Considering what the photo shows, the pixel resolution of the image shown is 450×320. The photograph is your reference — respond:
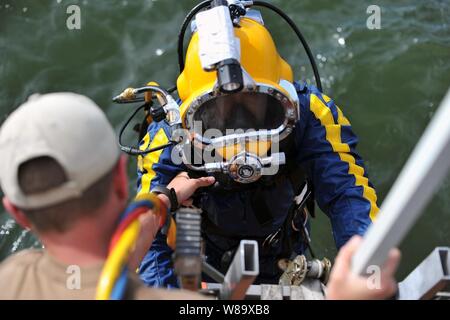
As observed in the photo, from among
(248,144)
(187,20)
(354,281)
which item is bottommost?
(354,281)

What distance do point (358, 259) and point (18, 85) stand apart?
4367 millimetres

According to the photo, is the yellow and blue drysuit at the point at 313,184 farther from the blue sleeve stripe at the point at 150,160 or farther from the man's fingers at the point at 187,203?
the man's fingers at the point at 187,203

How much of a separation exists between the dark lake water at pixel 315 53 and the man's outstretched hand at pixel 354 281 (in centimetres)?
322

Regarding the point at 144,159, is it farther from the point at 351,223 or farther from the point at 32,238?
the point at 32,238

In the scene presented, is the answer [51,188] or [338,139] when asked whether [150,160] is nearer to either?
[338,139]

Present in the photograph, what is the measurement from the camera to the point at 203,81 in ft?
8.89

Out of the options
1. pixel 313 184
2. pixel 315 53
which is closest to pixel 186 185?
pixel 313 184

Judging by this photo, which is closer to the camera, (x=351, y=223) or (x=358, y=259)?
(x=358, y=259)

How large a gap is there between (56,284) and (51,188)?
0.26 meters

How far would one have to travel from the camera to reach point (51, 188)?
1392 millimetres

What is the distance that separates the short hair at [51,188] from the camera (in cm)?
139

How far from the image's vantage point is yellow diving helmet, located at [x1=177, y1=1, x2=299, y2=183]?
2.63 meters

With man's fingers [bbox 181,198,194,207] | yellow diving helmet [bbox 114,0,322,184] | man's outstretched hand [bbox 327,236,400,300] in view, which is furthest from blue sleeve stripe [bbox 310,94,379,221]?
man's outstretched hand [bbox 327,236,400,300]
